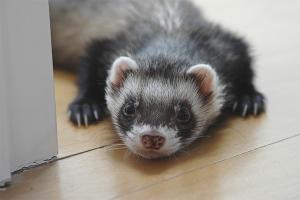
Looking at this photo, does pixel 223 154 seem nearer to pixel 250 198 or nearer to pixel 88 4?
pixel 250 198

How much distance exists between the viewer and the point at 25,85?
4.54 feet

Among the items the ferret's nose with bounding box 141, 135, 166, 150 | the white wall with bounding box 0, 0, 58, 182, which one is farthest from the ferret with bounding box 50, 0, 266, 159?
the white wall with bounding box 0, 0, 58, 182

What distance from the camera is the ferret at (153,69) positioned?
154cm

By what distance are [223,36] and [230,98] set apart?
0.45m

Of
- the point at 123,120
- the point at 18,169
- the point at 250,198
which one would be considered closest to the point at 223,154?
the point at 250,198

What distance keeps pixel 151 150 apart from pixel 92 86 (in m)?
0.76

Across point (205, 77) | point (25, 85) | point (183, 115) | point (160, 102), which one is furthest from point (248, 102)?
point (25, 85)

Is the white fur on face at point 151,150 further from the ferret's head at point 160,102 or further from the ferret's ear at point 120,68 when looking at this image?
the ferret's ear at point 120,68

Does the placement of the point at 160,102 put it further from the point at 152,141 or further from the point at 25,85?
the point at 25,85

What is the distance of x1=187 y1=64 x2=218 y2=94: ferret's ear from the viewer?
163 cm

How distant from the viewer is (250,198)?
1.25m

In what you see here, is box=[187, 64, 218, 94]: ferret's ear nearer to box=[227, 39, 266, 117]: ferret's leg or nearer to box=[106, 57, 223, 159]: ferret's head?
box=[106, 57, 223, 159]: ferret's head

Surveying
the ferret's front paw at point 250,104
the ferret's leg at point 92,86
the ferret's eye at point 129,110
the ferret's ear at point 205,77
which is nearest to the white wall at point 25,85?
the ferret's eye at point 129,110

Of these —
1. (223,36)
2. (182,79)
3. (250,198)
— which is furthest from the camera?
(223,36)
